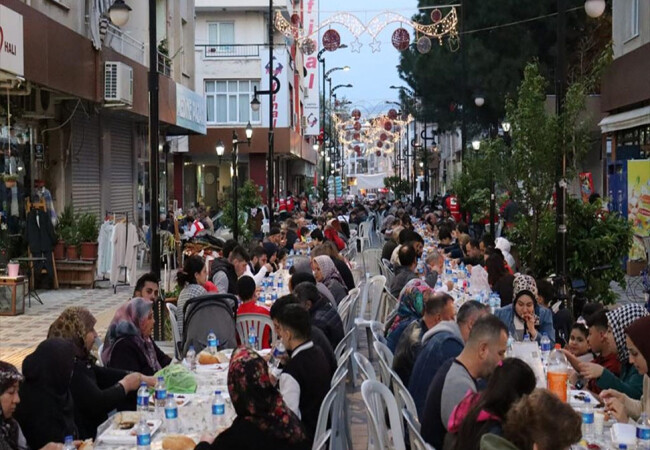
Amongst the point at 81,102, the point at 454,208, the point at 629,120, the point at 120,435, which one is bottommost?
the point at 120,435

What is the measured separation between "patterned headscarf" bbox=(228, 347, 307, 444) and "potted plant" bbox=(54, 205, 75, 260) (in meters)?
16.0

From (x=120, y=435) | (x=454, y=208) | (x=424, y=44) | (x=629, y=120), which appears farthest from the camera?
(x=454, y=208)

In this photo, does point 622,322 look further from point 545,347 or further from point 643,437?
point 643,437

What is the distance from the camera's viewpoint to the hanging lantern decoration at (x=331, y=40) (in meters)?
26.1

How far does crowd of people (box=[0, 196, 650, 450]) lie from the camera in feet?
15.2

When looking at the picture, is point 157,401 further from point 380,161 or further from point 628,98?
point 380,161

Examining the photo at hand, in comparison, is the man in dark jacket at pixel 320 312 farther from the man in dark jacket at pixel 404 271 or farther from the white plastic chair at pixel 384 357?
the man in dark jacket at pixel 404 271

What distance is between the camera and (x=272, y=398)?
4.96 meters

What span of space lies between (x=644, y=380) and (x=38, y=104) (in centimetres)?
1568

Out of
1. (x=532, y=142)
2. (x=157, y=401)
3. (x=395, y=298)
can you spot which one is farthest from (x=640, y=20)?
(x=157, y=401)

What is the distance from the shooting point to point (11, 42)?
48.4 ft

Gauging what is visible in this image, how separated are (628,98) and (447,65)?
19.1 m

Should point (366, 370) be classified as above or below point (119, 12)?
below

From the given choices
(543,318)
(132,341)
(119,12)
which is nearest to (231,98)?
(119,12)
